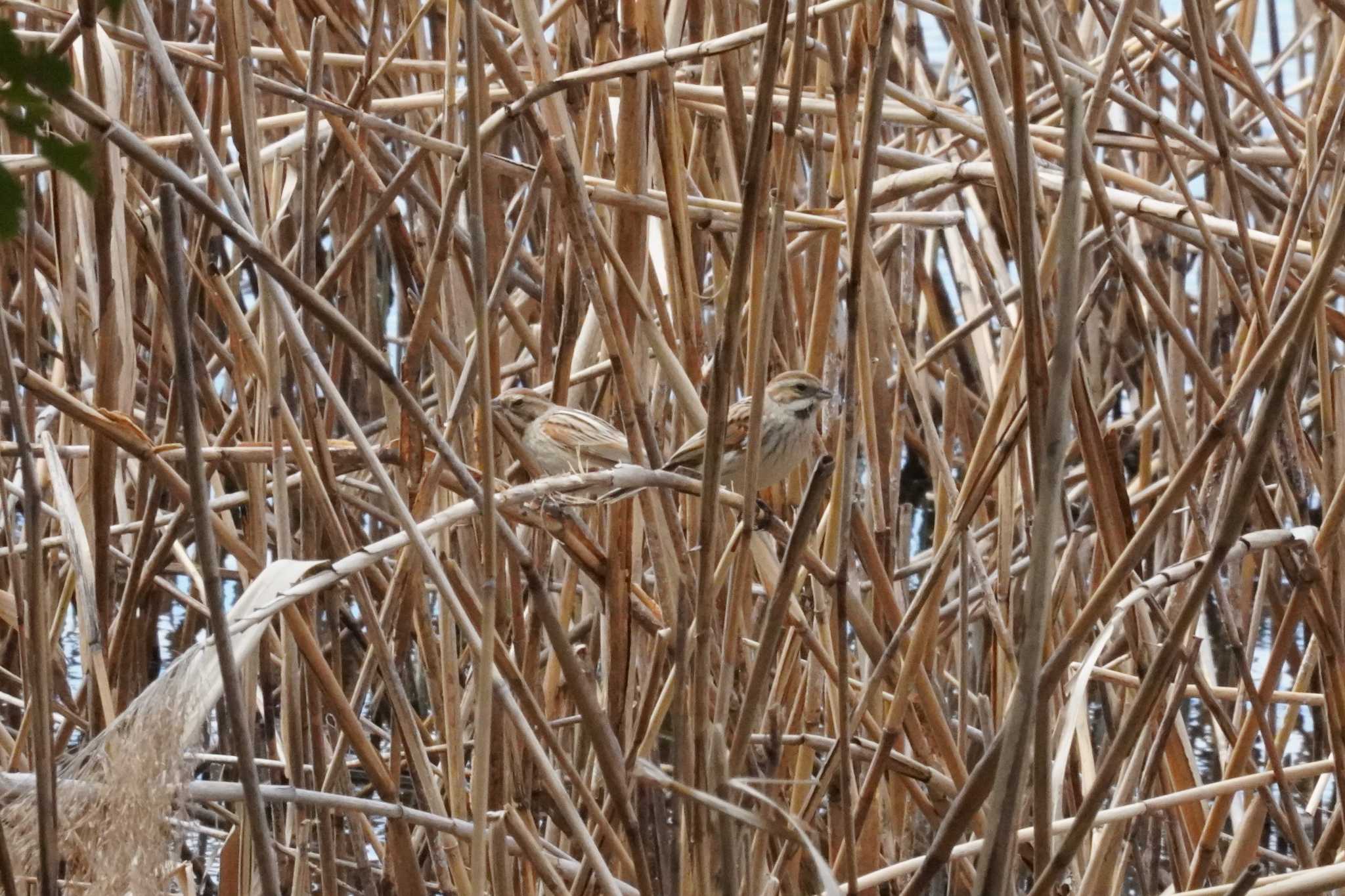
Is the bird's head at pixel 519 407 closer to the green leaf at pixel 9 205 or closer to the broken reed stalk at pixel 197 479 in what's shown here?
the broken reed stalk at pixel 197 479

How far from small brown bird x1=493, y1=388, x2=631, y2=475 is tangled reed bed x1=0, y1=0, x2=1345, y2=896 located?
13 cm

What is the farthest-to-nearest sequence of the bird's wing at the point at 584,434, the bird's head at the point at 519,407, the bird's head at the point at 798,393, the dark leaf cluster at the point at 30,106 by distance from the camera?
the bird's head at the point at 519,407 → the bird's wing at the point at 584,434 → the bird's head at the point at 798,393 → the dark leaf cluster at the point at 30,106

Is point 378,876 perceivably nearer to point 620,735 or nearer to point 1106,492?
point 620,735

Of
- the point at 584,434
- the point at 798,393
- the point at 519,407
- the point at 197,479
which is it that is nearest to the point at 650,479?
the point at 197,479

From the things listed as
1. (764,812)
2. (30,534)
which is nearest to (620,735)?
(764,812)

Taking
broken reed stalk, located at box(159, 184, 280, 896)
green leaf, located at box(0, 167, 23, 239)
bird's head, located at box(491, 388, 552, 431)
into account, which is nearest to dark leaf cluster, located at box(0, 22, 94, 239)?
green leaf, located at box(0, 167, 23, 239)

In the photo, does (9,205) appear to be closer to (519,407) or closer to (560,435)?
(560,435)

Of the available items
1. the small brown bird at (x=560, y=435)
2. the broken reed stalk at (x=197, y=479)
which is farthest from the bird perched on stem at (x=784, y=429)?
the broken reed stalk at (x=197, y=479)

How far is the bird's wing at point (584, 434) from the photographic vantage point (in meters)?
2.80

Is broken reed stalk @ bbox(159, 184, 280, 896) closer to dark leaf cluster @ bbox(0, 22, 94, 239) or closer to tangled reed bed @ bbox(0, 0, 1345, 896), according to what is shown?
tangled reed bed @ bbox(0, 0, 1345, 896)

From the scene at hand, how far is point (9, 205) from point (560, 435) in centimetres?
212

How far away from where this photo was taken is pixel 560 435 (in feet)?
9.62

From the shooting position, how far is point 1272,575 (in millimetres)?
3148

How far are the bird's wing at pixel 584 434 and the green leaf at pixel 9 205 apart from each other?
1.88m
